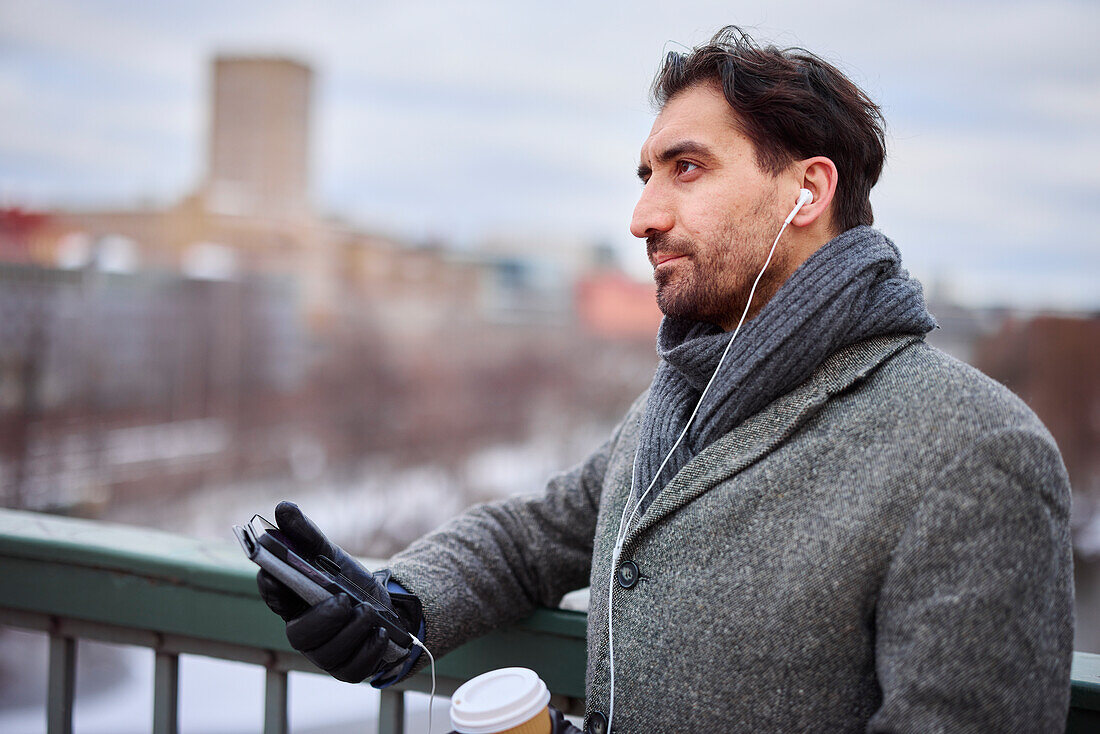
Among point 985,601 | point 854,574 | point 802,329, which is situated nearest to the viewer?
point 985,601

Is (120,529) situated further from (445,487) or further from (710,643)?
(445,487)

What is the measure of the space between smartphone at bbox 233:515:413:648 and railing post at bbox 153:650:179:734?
0.46 m

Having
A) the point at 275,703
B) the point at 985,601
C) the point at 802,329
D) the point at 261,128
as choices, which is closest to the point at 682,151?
the point at 802,329

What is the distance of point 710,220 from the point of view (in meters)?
1.23

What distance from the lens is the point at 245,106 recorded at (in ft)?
124

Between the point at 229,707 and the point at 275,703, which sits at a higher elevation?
the point at 275,703

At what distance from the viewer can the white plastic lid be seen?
92 centimetres

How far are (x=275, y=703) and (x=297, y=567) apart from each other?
45 centimetres

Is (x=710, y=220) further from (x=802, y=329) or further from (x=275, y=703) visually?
(x=275, y=703)

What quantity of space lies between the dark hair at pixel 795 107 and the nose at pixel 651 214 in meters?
0.15

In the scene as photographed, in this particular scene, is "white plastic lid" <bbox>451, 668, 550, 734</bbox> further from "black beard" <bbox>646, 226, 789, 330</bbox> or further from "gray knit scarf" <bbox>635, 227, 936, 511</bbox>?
"black beard" <bbox>646, 226, 789, 330</bbox>

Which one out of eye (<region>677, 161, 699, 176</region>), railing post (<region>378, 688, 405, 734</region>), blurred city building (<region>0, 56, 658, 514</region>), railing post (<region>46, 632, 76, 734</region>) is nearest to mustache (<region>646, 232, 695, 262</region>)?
eye (<region>677, 161, 699, 176</region>)

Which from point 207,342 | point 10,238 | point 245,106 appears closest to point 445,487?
point 207,342

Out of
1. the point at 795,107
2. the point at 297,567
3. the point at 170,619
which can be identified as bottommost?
the point at 170,619
